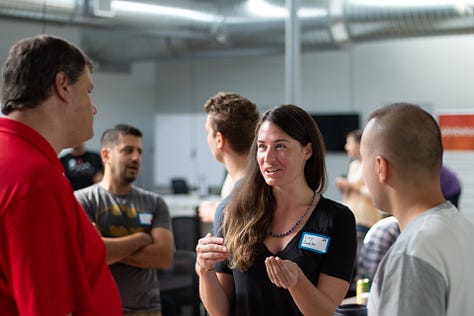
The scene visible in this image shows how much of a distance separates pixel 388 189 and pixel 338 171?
758 centimetres

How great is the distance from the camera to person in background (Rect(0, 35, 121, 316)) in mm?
1351

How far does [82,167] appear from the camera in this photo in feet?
18.1

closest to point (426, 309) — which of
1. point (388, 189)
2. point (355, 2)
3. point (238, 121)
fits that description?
point (388, 189)

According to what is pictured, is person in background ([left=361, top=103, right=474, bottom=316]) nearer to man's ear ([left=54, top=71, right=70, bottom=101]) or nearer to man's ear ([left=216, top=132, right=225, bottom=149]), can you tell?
man's ear ([left=54, top=71, right=70, bottom=101])

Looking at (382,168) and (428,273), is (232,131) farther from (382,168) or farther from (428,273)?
(428,273)

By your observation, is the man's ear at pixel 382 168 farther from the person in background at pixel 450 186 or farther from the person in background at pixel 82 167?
the person in background at pixel 450 186

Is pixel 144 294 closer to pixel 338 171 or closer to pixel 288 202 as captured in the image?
pixel 288 202

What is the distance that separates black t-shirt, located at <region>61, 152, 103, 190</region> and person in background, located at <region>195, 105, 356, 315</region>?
3432mm

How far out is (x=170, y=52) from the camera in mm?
7918

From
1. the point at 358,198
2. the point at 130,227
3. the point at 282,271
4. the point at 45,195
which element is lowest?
the point at 358,198

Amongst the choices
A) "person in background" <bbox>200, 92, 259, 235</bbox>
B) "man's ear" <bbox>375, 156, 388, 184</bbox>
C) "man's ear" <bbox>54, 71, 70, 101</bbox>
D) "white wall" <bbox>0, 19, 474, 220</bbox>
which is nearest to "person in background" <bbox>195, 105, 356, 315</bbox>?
"person in background" <bbox>200, 92, 259, 235</bbox>

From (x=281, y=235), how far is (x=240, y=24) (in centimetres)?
550

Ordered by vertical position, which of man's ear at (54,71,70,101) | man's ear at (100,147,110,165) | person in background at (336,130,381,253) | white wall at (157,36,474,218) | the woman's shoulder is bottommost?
person in background at (336,130,381,253)

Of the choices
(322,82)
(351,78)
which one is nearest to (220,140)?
(351,78)
